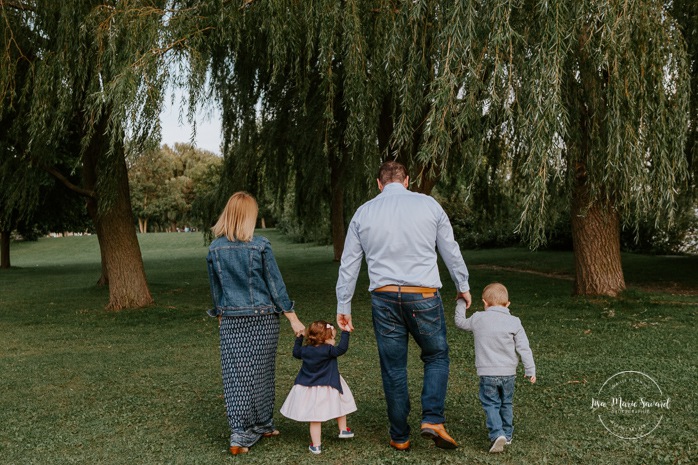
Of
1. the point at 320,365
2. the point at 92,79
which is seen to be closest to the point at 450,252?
the point at 320,365

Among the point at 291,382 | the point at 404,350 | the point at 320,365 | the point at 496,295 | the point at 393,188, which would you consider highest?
the point at 393,188

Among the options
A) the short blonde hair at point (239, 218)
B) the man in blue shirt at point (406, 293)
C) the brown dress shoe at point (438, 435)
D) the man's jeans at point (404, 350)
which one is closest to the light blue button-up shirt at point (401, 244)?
the man in blue shirt at point (406, 293)

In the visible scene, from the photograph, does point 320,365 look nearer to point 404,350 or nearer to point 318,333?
point 318,333

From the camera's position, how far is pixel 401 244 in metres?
3.94

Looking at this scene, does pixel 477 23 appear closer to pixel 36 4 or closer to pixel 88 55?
pixel 88 55

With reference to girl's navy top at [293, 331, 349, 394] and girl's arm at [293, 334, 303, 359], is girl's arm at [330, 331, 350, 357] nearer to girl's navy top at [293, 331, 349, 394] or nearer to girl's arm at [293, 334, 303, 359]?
girl's navy top at [293, 331, 349, 394]

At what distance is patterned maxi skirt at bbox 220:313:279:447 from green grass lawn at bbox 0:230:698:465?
6.6 inches

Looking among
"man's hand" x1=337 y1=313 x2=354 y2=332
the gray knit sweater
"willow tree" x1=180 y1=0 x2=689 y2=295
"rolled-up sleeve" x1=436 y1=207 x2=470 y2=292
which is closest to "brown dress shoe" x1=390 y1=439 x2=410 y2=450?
the gray knit sweater

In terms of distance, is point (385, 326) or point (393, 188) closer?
point (385, 326)

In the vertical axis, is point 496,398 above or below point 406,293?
below

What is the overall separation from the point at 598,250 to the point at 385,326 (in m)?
7.86

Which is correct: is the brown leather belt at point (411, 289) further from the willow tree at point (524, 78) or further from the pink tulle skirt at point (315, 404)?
the willow tree at point (524, 78)

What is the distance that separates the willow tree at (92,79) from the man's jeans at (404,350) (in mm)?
4121

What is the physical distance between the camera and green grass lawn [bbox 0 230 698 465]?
404 cm
